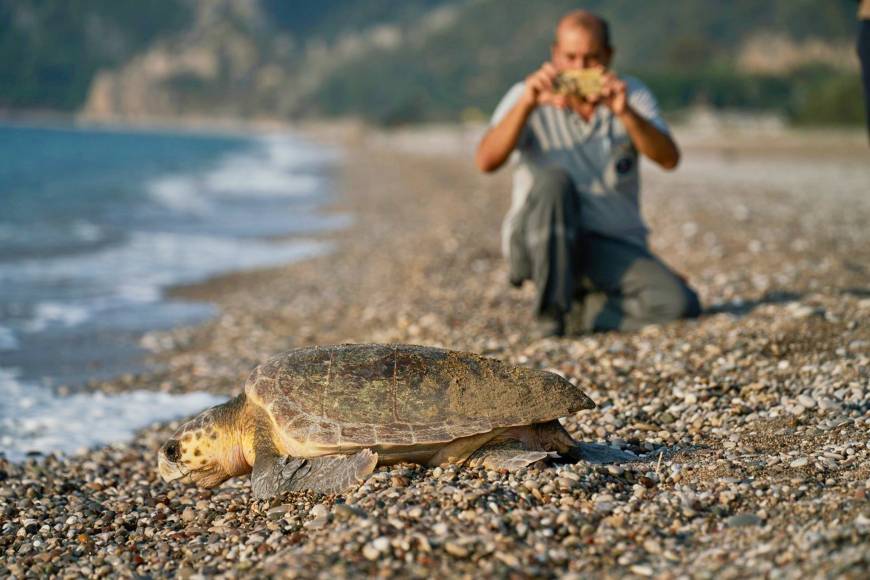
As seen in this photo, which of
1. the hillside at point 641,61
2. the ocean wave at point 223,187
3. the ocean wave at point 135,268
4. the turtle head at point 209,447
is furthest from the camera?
the hillside at point 641,61

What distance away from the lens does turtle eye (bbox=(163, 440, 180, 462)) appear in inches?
144

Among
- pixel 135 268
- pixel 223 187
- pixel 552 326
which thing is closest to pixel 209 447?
pixel 552 326

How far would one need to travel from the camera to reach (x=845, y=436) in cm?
341

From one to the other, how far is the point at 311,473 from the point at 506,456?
783 millimetres

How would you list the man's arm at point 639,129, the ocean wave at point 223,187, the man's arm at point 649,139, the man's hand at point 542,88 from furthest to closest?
1. the ocean wave at point 223,187
2. the man's arm at point 649,139
3. the man's arm at point 639,129
4. the man's hand at point 542,88

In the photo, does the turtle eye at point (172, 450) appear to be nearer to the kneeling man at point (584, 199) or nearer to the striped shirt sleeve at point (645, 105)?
the kneeling man at point (584, 199)

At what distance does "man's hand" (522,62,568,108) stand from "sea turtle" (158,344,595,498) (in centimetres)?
187

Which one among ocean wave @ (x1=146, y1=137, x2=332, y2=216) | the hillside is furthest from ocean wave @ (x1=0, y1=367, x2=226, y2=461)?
the hillside

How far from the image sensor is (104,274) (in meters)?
11.2

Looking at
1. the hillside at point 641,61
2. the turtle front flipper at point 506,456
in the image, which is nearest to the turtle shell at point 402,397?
the turtle front flipper at point 506,456

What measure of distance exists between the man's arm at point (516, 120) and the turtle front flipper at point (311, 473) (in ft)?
7.69

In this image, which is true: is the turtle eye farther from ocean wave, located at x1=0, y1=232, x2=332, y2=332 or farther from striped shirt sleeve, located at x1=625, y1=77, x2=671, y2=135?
ocean wave, located at x1=0, y1=232, x2=332, y2=332

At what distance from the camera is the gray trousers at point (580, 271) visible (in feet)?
16.9

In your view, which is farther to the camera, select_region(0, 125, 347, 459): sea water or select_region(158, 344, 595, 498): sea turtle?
select_region(0, 125, 347, 459): sea water
